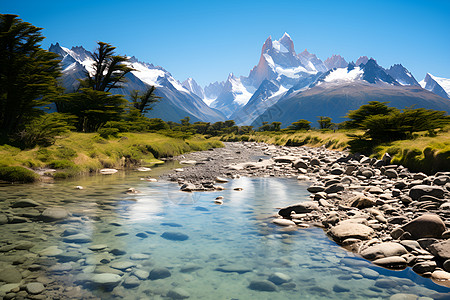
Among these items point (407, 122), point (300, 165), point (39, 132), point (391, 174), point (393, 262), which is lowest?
point (393, 262)

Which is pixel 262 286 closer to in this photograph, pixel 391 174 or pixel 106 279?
pixel 106 279

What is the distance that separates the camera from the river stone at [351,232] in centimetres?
484

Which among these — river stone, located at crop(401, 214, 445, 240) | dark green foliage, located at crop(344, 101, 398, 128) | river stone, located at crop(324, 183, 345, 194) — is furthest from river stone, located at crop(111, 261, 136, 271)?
dark green foliage, located at crop(344, 101, 398, 128)

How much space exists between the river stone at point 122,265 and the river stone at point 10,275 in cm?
118

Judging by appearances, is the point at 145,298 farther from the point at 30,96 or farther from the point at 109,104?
the point at 109,104

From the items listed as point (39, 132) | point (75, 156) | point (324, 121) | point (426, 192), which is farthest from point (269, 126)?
point (426, 192)

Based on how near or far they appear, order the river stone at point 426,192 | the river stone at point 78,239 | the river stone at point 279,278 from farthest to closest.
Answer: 1. the river stone at point 426,192
2. the river stone at point 78,239
3. the river stone at point 279,278

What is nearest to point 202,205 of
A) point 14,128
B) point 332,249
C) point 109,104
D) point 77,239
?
point 77,239

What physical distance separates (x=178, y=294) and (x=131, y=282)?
2.41ft

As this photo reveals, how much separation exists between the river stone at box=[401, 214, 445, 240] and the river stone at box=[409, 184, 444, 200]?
8.60 feet

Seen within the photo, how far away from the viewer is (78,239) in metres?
4.77

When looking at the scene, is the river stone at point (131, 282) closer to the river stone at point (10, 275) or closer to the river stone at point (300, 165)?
the river stone at point (10, 275)

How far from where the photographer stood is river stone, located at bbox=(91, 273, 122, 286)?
11.0 feet

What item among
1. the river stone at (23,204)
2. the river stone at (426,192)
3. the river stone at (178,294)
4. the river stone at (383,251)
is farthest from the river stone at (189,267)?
the river stone at (426,192)
